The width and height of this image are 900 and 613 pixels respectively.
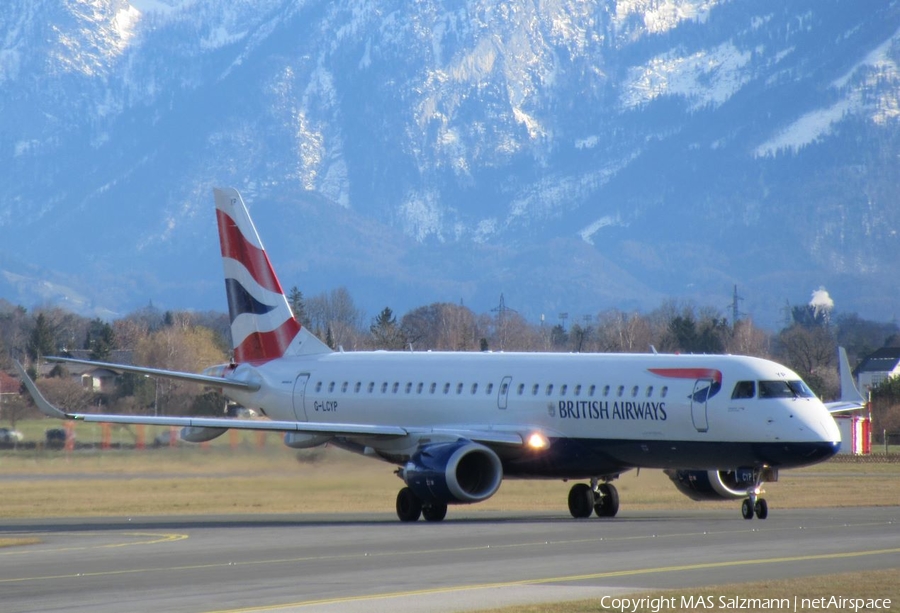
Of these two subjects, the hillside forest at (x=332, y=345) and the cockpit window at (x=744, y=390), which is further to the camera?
the hillside forest at (x=332, y=345)

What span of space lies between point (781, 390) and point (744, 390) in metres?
0.76

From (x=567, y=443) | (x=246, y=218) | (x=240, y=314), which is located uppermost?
(x=246, y=218)

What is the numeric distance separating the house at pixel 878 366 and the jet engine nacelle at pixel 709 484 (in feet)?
356

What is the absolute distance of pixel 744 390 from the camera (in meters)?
Answer: 32.3

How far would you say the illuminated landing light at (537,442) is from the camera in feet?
113

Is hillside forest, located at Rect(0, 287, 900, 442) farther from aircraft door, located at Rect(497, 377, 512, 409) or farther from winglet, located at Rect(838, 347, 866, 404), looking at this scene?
aircraft door, located at Rect(497, 377, 512, 409)

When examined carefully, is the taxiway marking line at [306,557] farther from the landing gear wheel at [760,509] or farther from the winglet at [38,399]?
the winglet at [38,399]

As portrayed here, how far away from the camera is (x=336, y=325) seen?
17400 cm

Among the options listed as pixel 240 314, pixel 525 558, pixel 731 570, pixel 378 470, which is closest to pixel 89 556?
pixel 525 558

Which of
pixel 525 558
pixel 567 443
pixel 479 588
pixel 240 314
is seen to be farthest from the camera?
pixel 240 314

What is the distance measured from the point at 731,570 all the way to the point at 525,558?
11.7ft

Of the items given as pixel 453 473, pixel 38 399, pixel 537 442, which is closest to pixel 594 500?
pixel 537 442

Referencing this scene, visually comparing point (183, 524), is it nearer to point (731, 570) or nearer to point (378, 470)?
point (378, 470)

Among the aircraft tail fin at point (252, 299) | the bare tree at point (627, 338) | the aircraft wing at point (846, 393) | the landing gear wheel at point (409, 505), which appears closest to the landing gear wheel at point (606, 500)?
the landing gear wheel at point (409, 505)
